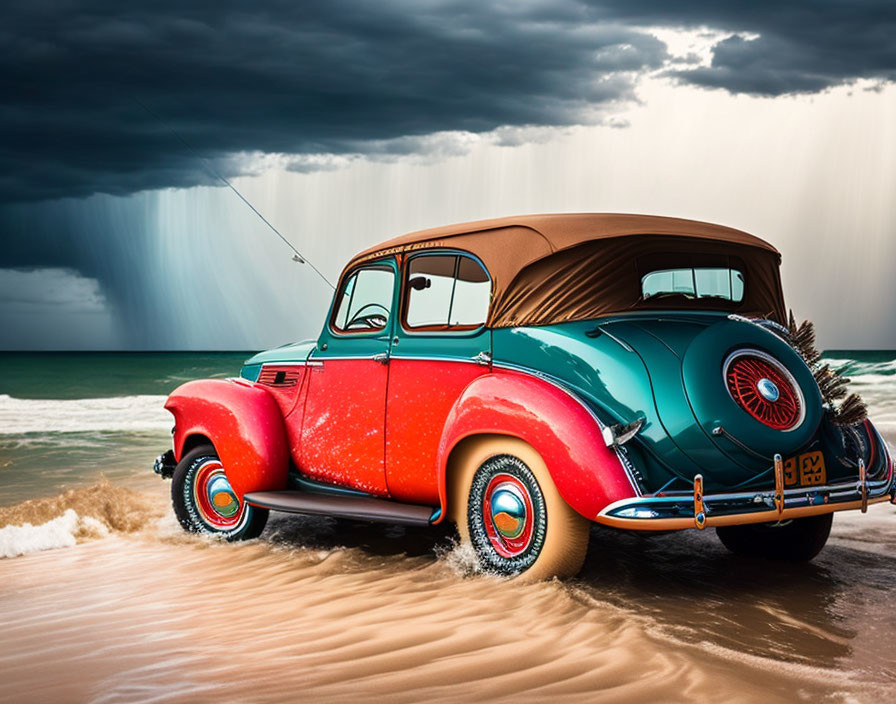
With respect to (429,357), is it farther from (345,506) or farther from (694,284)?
(694,284)

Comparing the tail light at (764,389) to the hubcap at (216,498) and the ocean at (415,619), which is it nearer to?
the ocean at (415,619)

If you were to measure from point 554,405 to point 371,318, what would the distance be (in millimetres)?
1994

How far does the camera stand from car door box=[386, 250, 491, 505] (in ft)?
16.8

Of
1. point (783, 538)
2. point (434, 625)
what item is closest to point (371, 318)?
point (434, 625)

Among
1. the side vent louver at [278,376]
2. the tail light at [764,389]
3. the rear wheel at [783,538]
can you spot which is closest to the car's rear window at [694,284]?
the tail light at [764,389]

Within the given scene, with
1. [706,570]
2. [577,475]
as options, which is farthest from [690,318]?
[706,570]

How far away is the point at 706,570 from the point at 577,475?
5.16 ft

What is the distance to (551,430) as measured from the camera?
4371 millimetres

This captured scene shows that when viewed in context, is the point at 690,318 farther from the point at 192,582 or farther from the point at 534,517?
the point at 192,582

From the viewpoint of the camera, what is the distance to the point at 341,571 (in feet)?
17.7

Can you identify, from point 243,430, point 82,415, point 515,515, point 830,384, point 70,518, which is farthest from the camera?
point 82,415

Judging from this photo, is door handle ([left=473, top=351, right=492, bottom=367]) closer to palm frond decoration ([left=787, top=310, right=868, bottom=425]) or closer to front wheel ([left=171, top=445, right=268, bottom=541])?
palm frond decoration ([left=787, top=310, right=868, bottom=425])

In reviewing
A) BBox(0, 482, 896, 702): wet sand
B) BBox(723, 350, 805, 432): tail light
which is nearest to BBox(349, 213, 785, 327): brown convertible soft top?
BBox(723, 350, 805, 432): tail light

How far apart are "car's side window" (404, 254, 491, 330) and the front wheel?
1933 millimetres
